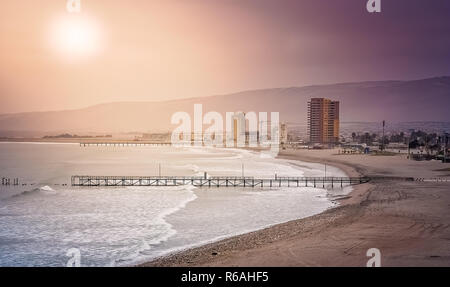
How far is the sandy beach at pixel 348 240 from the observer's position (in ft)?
51.5

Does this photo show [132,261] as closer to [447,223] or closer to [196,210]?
[196,210]

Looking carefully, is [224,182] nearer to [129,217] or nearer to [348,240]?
[129,217]

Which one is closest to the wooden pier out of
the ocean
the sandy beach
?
the ocean

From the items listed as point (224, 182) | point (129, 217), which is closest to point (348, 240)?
point (129, 217)

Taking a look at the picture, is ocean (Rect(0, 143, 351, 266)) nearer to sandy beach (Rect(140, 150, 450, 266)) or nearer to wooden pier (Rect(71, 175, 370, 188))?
sandy beach (Rect(140, 150, 450, 266))

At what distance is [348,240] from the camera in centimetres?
1861

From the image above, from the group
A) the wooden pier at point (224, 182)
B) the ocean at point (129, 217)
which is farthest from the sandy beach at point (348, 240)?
the wooden pier at point (224, 182)

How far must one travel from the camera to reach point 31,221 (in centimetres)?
2634

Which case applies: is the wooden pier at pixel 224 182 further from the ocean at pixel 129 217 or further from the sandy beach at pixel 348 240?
the sandy beach at pixel 348 240

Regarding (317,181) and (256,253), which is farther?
(317,181)
